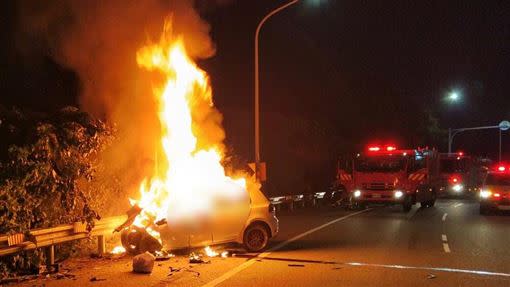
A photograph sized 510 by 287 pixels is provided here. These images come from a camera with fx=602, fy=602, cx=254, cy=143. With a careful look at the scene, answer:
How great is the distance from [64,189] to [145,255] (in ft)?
8.95

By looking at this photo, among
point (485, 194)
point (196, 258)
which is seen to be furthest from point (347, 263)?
point (485, 194)

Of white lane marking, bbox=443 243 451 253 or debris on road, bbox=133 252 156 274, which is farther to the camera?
white lane marking, bbox=443 243 451 253

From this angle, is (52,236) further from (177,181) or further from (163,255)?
(177,181)

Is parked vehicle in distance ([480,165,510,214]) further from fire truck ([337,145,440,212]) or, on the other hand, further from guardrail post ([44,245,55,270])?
guardrail post ([44,245,55,270])

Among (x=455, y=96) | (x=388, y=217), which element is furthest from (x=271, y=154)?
(x=455, y=96)

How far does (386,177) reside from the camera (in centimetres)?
2366

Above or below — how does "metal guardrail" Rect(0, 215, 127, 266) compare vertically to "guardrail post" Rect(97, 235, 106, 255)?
above

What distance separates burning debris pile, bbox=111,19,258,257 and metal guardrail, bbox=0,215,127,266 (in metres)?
Result: 0.36

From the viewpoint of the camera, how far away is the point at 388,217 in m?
21.5

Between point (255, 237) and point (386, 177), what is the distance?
41.0ft

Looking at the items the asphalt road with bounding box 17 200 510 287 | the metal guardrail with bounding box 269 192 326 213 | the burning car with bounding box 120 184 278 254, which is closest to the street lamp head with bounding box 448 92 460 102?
the metal guardrail with bounding box 269 192 326 213

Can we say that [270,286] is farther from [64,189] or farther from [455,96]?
[455,96]

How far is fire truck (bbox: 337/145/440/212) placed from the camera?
23.6m

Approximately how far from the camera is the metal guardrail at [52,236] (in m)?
9.49
